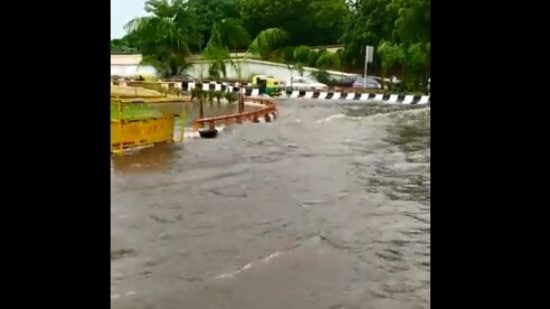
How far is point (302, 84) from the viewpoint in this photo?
19312 millimetres

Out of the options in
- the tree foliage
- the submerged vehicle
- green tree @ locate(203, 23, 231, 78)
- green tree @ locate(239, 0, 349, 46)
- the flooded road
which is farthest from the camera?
green tree @ locate(239, 0, 349, 46)

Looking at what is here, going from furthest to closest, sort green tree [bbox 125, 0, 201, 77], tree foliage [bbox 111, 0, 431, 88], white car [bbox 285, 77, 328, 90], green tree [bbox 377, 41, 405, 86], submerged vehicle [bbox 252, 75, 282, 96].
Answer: white car [bbox 285, 77, 328, 90]
submerged vehicle [bbox 252, 75, 282, 96]
green tree [bbox 377, 41, 405, 86]
tree foliage [bbox 111, 0, 431, 88]
green tree [bbox 125, 0, 201, 77]

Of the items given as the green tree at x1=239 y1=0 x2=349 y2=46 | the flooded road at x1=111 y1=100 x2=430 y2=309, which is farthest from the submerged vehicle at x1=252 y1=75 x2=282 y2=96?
the flooded road at x1=111 y1=100 x2=430 y2=309

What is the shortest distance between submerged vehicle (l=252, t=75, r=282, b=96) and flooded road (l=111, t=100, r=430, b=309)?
1040 centimetres

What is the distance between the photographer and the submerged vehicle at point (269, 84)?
17.8 m

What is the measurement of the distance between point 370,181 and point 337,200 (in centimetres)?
66

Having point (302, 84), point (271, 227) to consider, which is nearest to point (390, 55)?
point (302, 84)

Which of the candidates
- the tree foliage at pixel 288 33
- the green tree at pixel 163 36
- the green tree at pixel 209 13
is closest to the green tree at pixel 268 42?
the tree foliage at pixel 288 33

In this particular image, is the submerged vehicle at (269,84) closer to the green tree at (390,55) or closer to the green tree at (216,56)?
the green tree at (216,56)

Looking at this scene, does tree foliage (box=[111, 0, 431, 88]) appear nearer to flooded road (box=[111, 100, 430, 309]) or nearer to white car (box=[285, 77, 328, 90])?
white car (box=[285, 77, 328, 90])

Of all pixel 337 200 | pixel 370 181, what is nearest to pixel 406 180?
pixel 370 181

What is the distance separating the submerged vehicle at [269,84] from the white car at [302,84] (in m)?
0.30

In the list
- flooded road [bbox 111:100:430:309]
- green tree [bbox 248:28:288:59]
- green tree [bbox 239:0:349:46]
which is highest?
green tree [bbox 239:0:349:46]

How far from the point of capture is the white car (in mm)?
18384
